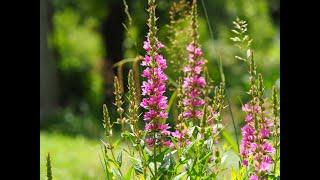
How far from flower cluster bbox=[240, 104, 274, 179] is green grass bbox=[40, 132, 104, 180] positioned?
4.70m

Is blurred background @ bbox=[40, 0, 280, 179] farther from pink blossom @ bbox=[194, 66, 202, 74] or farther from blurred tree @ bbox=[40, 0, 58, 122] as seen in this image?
pink blossom @ bbox=[194, 66, 202, 74]

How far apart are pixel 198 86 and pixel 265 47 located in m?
22.5

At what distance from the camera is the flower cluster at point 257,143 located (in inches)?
134

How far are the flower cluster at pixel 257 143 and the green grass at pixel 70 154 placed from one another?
15.4 feet

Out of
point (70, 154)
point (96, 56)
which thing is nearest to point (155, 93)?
point (70, 154)

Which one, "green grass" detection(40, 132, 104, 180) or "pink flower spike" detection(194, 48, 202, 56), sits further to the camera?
"green grass" detection(40, 132, 104, 180)

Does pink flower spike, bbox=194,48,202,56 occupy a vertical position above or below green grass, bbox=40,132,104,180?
below

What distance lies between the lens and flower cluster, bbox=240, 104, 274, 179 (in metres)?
3.39

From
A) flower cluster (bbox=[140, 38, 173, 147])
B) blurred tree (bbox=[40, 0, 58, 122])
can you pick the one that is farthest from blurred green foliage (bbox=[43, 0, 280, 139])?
flower cluster (bbox=[140, 38, 173, 147])

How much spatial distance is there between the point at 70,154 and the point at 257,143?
28.8 ft

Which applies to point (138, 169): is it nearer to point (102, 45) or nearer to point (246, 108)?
point (246, 108)

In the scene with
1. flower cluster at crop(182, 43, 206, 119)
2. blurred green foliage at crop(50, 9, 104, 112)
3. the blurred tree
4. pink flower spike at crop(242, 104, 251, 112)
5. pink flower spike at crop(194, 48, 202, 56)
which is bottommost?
pink flower spike at crop(242, 104, 251, 112)
